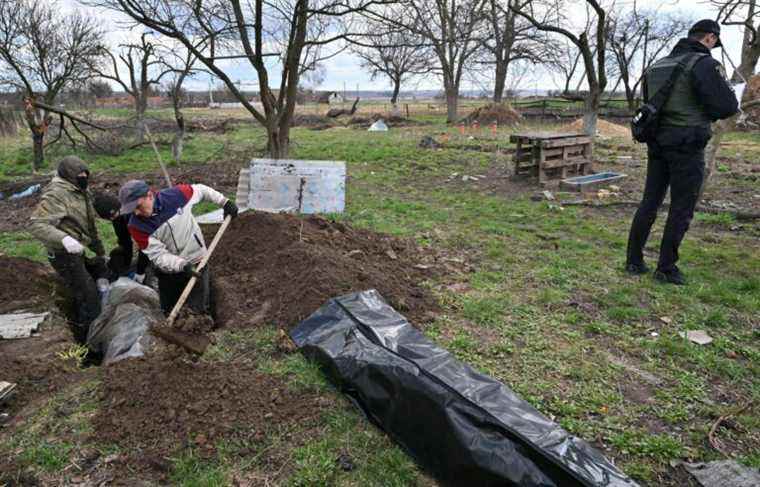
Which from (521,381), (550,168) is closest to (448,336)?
(521,381)

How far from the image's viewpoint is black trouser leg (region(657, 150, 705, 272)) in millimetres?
4008

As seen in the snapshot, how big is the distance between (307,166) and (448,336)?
4.06m

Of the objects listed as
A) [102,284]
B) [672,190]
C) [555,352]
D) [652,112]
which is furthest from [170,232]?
[672,190]

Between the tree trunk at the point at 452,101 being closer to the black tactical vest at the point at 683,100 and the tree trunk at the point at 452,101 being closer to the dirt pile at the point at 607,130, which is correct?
the dirt pile at the point at 607,130

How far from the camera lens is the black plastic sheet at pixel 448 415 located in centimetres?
195

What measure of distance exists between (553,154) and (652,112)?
16.8ft

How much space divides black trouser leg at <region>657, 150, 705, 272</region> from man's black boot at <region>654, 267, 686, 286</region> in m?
0.28

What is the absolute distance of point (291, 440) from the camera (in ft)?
8.19

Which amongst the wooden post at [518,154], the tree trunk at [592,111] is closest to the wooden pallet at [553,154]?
the wooden post at [518,154]

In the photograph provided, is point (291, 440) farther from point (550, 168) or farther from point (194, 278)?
point (550, 168)

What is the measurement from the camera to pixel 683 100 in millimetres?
3965

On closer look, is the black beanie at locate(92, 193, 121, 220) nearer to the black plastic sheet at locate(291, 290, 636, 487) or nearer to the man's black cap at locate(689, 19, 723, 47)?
the black plastic sheet at locate(291, 290, 636, 487)

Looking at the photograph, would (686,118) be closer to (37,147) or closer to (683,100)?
(683,100)

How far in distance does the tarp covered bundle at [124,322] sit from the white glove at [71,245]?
1.60 feet
